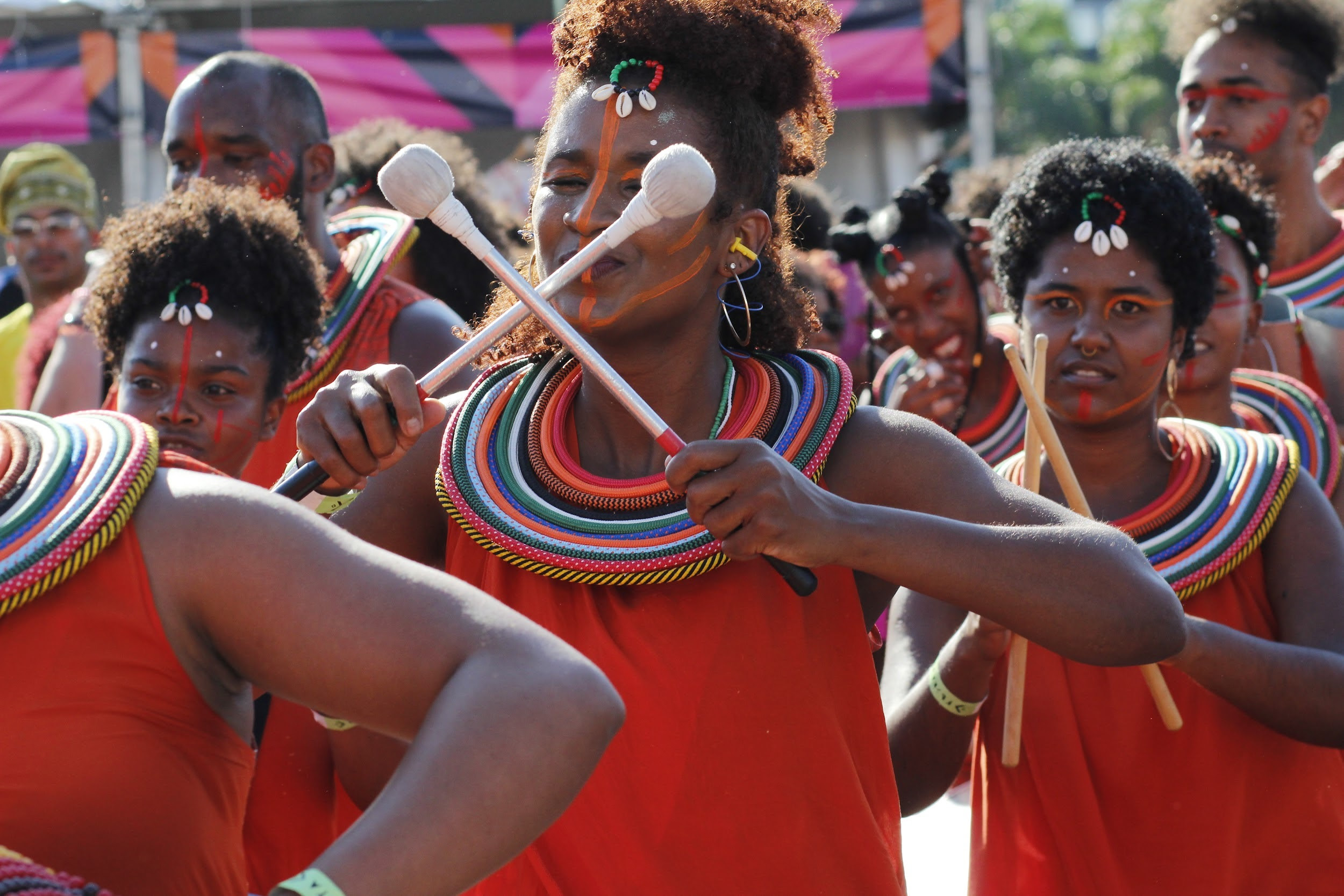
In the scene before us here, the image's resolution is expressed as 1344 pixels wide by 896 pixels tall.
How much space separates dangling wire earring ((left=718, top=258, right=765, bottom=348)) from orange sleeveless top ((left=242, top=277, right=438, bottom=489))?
1.42 m

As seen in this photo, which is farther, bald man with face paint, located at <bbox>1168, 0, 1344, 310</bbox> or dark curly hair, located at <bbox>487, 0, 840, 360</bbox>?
bald man with face paint, located at <bbox>1168, 0, 1344, 310</bbox>

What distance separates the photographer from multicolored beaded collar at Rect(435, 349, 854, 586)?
2113mm

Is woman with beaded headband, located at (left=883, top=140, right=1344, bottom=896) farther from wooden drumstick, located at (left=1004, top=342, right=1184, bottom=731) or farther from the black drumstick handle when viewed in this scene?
the black drumstick handle

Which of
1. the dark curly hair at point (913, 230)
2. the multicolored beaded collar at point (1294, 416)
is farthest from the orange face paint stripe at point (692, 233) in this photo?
the dark curly hair at point (913, 230)

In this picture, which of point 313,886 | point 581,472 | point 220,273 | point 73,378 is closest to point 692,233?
point 581,472

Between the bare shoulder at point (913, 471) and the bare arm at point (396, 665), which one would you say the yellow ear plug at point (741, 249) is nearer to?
the bare shoulder at point (913, 471)

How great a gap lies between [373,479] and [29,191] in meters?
4.59

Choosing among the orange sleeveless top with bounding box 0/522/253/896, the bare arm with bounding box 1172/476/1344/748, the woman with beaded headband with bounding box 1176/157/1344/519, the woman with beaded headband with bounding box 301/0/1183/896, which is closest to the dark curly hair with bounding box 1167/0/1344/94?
the woman with beaded headband with bounding box 1176/157/1344/519

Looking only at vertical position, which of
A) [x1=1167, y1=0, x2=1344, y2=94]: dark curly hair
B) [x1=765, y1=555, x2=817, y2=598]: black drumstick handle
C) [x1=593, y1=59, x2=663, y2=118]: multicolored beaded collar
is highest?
[x1=1167, y1=0, x2=1344, y2=94]: dark curly hair

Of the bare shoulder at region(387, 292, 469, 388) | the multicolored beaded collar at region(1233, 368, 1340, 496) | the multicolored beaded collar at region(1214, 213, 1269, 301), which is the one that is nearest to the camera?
the multicolored beaded collar at region(1233, 368, 1340, 496)

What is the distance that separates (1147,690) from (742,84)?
1.27 m

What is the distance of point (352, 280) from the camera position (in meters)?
3.93

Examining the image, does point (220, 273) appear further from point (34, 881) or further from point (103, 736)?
point (34, 881)

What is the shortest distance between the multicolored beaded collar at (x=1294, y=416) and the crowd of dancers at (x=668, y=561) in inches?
0.5
